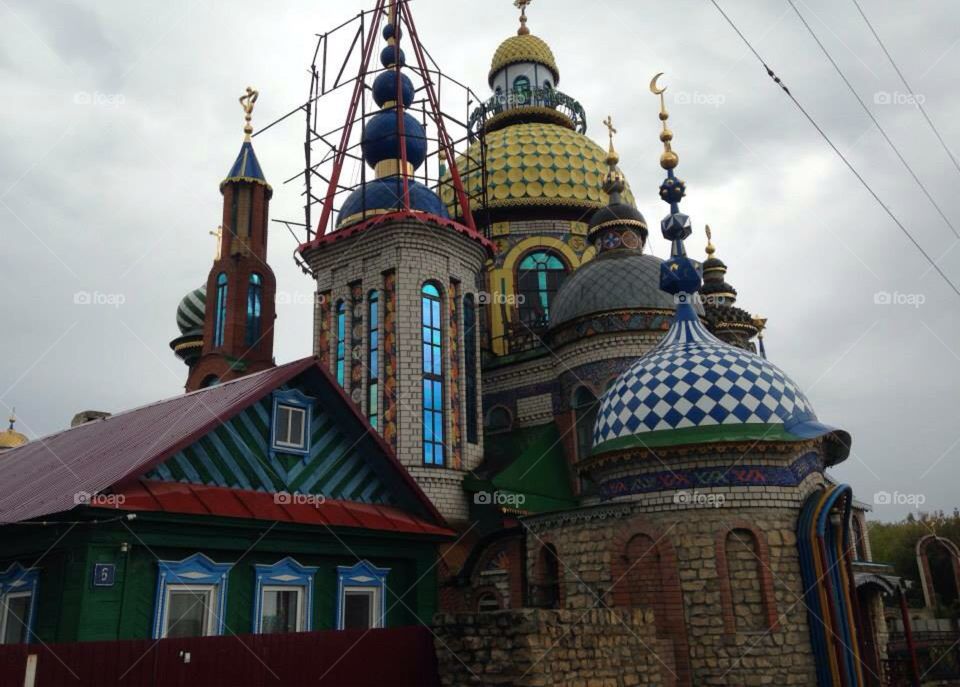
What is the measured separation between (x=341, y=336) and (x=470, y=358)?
12.2 feet

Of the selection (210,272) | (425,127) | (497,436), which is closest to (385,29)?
(425,127)

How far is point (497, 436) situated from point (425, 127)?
33.1 ft

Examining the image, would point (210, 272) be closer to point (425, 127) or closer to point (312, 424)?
point (425, 127)

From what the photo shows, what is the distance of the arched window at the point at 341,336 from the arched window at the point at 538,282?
771cm

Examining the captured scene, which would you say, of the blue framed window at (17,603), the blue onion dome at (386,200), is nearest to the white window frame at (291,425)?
the blue framed window at (17,603)

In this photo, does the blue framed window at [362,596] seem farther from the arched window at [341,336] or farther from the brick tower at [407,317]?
the arched window at [341,336]

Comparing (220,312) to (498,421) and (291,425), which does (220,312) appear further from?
(291,425)

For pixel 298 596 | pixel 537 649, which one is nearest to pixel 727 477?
pixel 537 649

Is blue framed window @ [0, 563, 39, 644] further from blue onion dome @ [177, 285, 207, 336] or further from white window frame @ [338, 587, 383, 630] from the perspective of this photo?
blue onion dome @ [177, 285, 207, 336]

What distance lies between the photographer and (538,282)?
30375 millimetres

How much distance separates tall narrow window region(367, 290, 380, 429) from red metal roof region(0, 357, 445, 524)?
8.84 m

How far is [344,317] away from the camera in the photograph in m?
23.6

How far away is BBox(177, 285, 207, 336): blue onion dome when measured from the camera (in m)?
33.3

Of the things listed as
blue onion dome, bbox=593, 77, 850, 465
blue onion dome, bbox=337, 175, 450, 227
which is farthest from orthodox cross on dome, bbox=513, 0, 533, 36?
blue onion dome, bbox=593, 77, 850, 465
